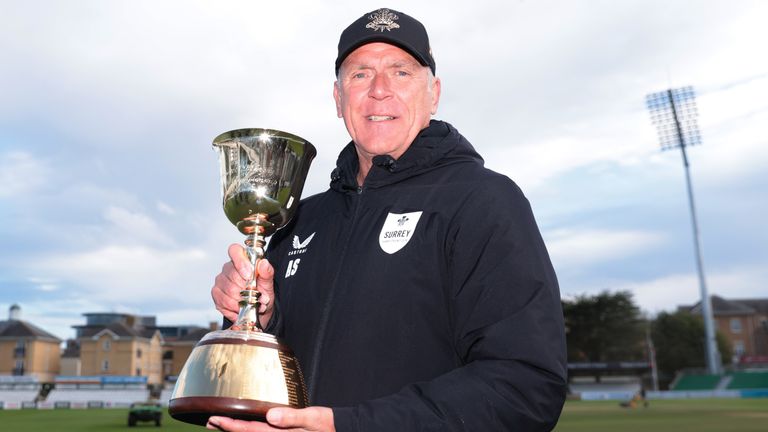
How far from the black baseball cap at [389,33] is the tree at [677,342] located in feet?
287

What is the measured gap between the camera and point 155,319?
310ft

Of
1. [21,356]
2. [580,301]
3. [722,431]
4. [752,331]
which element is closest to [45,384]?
[21,356]

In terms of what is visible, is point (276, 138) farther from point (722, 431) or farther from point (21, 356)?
point (21, 356)

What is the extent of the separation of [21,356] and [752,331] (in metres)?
94.9

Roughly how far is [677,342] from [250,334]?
91.2m

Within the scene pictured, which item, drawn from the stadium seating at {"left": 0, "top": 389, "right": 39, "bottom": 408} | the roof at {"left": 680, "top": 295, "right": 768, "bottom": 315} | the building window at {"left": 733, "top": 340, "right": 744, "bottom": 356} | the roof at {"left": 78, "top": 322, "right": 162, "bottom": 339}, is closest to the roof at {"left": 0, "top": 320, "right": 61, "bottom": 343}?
the roof at {"left": 78, "top": 322, "right": 162, "bottom": 339}

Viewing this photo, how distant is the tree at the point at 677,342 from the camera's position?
272 feet

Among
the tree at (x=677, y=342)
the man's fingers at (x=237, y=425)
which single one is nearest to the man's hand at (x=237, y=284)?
the man's fingers at (x=237, y=425)

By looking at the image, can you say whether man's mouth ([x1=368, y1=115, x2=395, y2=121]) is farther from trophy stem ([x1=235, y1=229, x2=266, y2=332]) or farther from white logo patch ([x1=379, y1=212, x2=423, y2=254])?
trophy stem ([x1=235, y1=229, x2=266, y2=332])

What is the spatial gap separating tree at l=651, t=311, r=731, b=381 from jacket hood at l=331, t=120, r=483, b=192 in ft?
286

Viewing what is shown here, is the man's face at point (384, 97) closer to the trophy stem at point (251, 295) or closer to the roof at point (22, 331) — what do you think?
the trophy stem at point (251, 295)

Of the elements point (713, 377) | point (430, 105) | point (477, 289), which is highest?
point (430, 105)

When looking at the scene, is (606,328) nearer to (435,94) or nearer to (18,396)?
(18,396)

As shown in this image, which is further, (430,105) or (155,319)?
(155,319)
